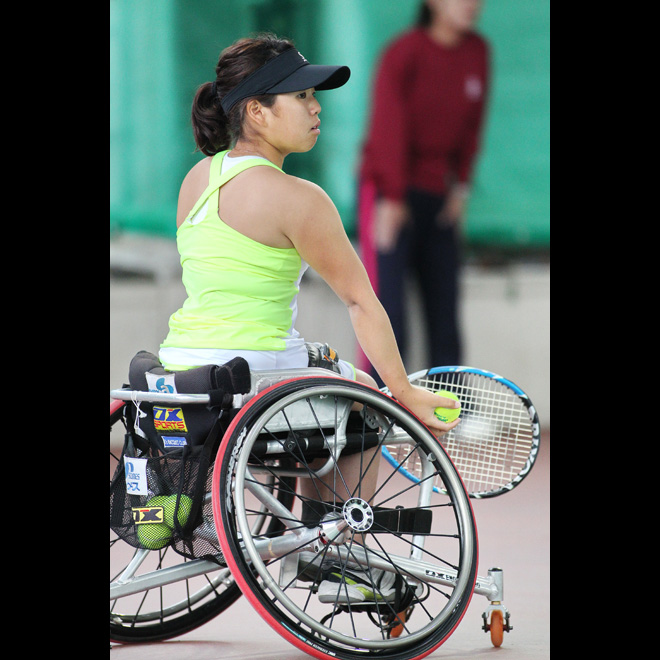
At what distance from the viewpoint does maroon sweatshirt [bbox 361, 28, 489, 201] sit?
5.25 metres

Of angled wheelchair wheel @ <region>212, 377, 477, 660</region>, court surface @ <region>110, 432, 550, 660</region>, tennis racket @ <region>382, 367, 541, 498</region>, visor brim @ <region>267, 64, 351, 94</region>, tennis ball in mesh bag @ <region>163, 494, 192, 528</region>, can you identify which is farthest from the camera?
tennis racket @ <region>382, 367, 541, 498</region>

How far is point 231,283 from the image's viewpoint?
2.17 metres

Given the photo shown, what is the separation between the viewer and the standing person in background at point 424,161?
207 inches

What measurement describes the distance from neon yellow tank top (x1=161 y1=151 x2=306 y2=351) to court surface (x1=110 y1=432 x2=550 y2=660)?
712 mm

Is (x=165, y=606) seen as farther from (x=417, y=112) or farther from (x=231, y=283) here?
(x=417, y=112)

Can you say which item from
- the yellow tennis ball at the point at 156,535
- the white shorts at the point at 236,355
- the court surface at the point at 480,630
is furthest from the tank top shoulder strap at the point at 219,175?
the court surface at the point at 480,630

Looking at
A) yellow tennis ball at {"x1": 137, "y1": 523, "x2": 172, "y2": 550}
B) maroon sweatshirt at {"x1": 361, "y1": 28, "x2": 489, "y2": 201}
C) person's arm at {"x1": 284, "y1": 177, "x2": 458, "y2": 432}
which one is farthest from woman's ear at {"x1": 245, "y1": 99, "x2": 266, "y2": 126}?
maroon sweatshirt at {"x1": 361, "y1": 28, "x2": 489, "y2": 201}

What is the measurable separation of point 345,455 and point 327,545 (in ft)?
0.74

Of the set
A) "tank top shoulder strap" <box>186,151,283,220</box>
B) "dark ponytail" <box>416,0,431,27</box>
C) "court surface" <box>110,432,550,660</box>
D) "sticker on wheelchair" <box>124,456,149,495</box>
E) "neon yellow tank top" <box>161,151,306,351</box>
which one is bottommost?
"court surface" <box>110,432,550,660</box>

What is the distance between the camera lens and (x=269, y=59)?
7.39 feet

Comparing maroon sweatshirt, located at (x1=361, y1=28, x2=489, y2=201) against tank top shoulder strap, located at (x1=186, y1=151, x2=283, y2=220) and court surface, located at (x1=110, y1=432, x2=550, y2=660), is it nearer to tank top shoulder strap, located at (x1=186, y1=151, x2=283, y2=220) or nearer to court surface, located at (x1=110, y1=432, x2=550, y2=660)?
court surface, located at (x1=110, y1=432, x2=550, y2=660)

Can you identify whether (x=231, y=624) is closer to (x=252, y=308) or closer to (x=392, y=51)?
(x=252, y=308)

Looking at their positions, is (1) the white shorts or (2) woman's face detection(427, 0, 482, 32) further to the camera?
(2) woman's face detection(427, 0, 482, 32)

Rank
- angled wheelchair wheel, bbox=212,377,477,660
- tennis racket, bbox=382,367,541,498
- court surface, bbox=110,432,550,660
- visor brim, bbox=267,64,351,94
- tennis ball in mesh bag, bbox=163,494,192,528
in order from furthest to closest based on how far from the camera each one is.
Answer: tennis racket, bbox=382,367,541,498 < court surface, bbox=110,432,550,660 < visor brim, bbox=267,64,351,94 < tennis ball in mesh bag, bbox=163,494,192,528 < angled wheelchair wheel, bbox=212,377,477,660
